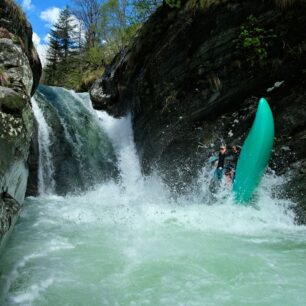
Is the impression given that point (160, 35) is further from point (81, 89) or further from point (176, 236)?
point (81, 89)

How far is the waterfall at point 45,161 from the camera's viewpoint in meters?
9.73

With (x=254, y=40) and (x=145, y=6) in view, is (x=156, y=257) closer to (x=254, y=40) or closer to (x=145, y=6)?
(x=254, y=40)

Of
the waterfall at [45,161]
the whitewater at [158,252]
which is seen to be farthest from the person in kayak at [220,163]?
the waterfall at [45,161]

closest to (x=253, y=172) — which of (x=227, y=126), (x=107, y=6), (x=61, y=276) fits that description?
(x=227, y=126)

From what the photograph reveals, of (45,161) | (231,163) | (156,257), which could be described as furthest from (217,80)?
(156,257)

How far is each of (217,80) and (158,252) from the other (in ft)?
16.4

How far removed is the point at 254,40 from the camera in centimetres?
833

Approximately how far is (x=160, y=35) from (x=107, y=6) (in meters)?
13.6

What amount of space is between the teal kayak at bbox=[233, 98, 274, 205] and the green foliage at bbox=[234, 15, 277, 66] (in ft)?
4.07

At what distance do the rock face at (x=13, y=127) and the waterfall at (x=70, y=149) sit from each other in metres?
4.02

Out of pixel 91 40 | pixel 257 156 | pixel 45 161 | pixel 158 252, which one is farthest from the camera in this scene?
pixel 91 40

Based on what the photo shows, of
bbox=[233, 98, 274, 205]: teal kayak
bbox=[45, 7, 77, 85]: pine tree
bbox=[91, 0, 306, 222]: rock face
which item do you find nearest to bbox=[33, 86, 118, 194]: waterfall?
bbox=[91, 0, 306, 222]: rock face

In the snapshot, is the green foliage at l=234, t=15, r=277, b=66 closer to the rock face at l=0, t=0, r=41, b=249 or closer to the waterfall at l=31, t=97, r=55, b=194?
the rock face at l=0, t=0, r=41, b=249

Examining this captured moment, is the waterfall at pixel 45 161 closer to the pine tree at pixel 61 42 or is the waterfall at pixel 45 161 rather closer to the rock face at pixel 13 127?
the rock face at pixel 13 127
